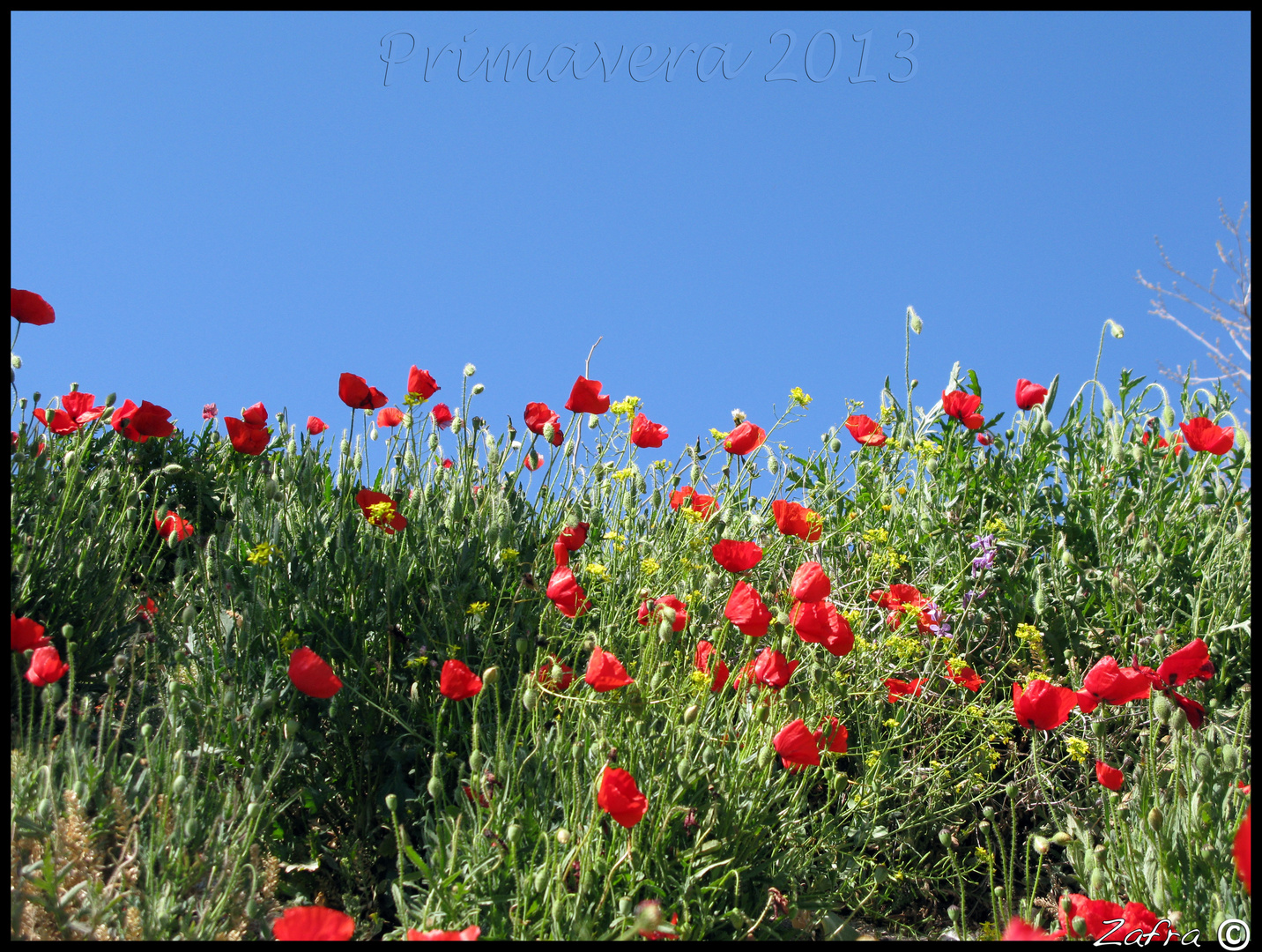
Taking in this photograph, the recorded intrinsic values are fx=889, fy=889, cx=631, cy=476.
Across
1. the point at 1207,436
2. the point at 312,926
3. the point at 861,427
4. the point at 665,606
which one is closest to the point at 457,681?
the point at 665,606

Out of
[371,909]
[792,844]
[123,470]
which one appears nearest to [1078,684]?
[792,844]

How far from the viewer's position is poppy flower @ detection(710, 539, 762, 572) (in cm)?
223

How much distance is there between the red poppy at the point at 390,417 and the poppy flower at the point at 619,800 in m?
2.02

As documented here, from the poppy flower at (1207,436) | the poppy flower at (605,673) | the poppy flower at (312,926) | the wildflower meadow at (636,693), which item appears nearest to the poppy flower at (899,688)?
the wildflower meadow at (636,693)

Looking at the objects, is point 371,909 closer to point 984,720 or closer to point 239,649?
point 239,649

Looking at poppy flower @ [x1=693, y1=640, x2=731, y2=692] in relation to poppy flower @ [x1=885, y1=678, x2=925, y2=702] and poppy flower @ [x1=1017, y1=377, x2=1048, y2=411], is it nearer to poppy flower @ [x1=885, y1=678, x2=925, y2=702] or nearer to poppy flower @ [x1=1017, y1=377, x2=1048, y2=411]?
poppy flower @ [x1=885, y1=678, x2=925, y2=702]

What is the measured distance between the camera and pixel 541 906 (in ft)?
5.76

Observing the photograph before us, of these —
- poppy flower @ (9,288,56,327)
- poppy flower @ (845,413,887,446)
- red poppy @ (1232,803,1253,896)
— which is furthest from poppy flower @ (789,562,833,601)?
poppy flower @ (9,288,56,327)

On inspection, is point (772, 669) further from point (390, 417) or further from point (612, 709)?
point (390, 417)

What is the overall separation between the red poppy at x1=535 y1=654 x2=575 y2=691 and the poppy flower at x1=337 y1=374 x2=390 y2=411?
1.04 meters

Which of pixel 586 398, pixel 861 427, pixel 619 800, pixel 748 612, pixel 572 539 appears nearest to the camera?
pixel 619 800

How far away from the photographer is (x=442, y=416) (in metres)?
3.53

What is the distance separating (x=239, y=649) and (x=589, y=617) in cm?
108

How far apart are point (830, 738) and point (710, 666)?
0.39 meters
